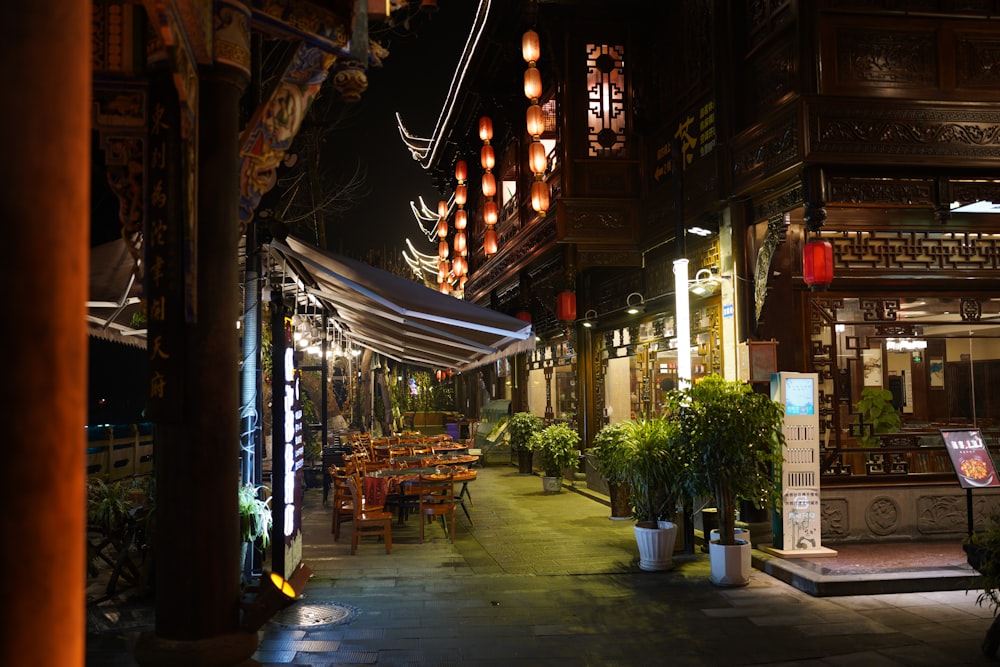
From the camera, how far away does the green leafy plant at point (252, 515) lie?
7.53 m

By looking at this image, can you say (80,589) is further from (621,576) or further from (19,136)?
(621,576)

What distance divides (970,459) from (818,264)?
2.87 metres

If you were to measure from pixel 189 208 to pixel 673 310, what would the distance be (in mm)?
9995

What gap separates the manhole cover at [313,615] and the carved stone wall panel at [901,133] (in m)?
7.02

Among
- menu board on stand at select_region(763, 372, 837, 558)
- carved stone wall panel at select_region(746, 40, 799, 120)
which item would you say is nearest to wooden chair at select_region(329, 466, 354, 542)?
menu board on stand at select_region(763, 372, 837, 558)

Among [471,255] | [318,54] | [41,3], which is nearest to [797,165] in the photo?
[318,54]

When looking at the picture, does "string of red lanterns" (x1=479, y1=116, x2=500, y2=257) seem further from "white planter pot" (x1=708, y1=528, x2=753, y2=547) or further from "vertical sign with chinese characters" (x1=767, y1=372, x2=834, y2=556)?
"vertical sign with chinese characters" (x1=767, y1=372, x2=834, y2=556)

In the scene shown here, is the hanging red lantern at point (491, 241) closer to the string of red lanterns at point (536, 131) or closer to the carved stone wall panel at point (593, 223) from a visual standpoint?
the string of red lanterns at point (536, 131)

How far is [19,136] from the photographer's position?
1672 mm

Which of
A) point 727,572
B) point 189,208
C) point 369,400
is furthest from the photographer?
point 369,400

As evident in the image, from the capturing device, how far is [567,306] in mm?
15664

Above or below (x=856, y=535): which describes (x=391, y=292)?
above

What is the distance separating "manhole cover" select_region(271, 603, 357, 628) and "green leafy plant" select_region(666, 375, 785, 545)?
419 centimetres

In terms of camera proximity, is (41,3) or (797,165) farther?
(797,165)
